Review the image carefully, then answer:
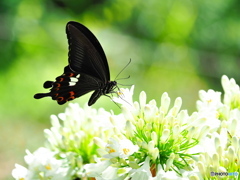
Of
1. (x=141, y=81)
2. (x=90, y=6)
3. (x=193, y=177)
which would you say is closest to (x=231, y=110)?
(x=193, y=177)

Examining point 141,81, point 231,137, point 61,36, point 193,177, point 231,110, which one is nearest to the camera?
point 193,177

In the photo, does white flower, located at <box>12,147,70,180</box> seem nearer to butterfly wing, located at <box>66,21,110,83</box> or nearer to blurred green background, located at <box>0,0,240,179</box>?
butterfly wing, located at <box>66,21,110,83</box>

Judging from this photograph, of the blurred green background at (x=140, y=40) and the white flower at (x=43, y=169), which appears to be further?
the blurred green background at (x=140, y=40)

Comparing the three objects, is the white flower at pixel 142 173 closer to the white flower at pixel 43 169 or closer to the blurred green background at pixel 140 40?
the white flower at pixel 43 169

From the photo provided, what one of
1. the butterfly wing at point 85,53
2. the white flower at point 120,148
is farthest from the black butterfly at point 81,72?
the white flower at point 120,148

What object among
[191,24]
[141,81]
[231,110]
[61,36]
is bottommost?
[231,110]

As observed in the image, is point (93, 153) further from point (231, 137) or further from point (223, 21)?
point (223, 21)
